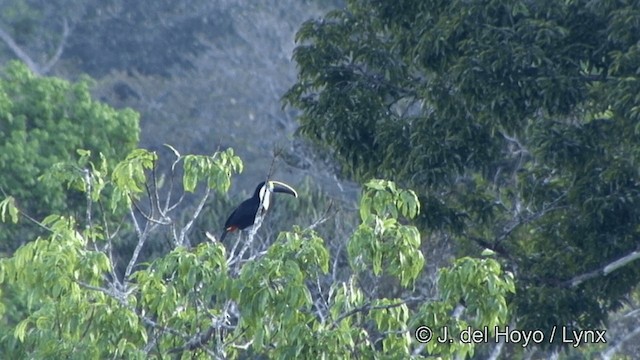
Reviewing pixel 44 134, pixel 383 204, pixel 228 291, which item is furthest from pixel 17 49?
pixel 228 291

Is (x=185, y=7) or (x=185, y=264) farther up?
(x=185, y=264)

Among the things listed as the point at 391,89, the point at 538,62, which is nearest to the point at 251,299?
the point at 538,62

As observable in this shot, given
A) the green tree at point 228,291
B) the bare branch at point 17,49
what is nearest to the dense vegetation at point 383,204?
the green tree at point 228,291

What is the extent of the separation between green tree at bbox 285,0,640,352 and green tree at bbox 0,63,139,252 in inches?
272

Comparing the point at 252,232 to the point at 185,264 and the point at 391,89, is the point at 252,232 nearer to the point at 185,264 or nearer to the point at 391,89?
the point at 185,264

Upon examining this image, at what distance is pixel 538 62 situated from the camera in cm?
1042

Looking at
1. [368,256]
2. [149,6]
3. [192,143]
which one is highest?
[368,256]

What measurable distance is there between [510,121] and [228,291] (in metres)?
3.88

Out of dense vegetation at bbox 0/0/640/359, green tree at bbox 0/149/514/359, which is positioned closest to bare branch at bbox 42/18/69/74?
dense vegetation at bbox 0/0/640/359

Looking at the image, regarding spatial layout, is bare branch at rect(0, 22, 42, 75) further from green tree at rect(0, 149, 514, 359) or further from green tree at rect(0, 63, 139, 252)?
green tree at rect(0, 149, 514, 359)

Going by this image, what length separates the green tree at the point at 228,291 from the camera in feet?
23.7

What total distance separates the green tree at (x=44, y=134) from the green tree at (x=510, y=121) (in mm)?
6902

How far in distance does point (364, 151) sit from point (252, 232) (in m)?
3.72

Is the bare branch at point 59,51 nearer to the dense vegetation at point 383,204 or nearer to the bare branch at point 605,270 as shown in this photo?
the dense vegetation at point 383,204
